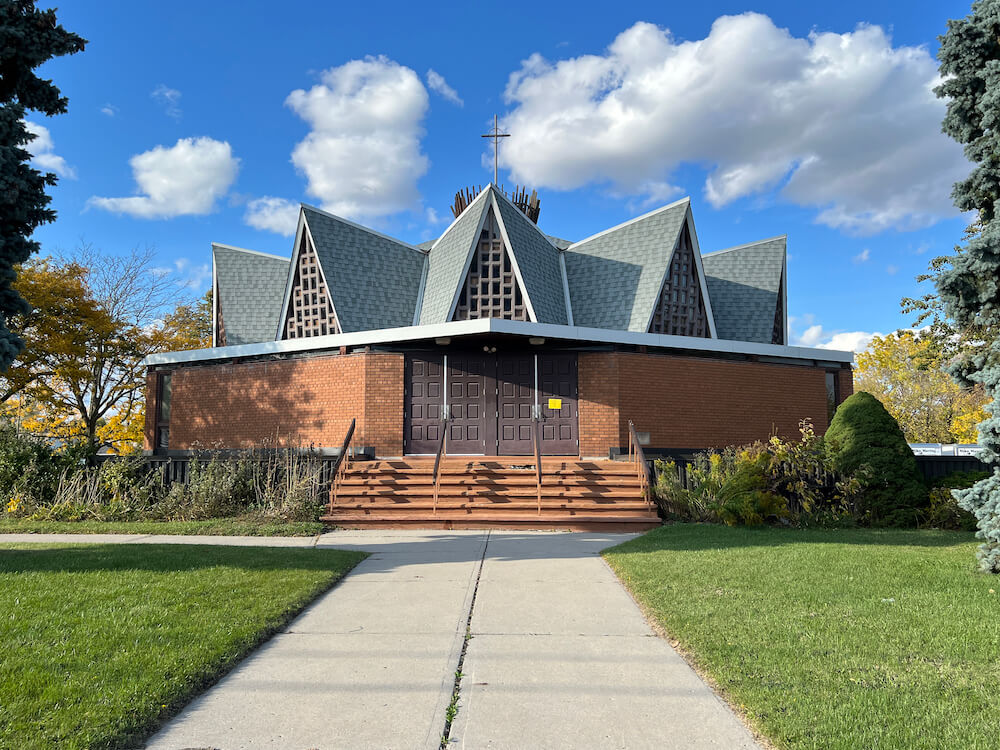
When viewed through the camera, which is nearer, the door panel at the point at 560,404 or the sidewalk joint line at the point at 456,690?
the sidewalk joint line at the point at 456,690

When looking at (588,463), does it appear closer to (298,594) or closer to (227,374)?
(298,594)

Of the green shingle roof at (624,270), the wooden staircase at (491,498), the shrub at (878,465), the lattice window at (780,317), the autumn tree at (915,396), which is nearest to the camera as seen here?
the wooden staircase at (491,498)

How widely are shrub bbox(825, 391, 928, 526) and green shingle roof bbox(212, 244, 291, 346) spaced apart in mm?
18091

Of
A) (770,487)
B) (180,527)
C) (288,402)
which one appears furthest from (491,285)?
(180,527)

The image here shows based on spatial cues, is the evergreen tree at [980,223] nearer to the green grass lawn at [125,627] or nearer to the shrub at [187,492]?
the green grass lawn at [125,627]

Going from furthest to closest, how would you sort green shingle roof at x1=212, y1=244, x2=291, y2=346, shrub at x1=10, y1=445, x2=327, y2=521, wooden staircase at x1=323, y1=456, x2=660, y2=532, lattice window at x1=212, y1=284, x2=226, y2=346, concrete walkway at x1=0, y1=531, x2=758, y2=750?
lattice window at x1=212, y1=284, x2=226, y2=346
green shingle roof at x1=212, y1=244, x2=291, y2=346
shrub at x1=10, y1=445, x2=327, y2=521
wooden staircase at x1=323, y1=456, x2=660, y2=532
concrete walkway at x1=0, y1=531, x2=758, y2=750

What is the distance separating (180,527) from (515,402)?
8.23 m

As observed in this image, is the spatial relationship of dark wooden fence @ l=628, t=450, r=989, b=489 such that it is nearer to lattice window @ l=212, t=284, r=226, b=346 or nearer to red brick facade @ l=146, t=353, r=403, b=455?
red brick facade @ l=146, t=353, r=403, b=455

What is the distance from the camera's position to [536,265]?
21469mm

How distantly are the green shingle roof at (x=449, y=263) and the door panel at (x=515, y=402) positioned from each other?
3471mm

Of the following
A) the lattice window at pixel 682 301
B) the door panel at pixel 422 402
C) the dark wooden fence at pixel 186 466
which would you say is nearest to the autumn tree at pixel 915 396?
the lattice window at pixel 682 301

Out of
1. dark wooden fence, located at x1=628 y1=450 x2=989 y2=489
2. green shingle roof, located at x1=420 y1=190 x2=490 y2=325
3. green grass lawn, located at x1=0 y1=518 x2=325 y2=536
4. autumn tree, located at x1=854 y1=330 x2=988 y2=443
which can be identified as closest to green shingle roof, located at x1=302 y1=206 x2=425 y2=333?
green shingle roof, located at x1=420 y1=190 x2=490 y2=325

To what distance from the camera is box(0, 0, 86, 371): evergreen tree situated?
26.8 feet

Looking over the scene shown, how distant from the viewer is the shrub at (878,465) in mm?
12117
